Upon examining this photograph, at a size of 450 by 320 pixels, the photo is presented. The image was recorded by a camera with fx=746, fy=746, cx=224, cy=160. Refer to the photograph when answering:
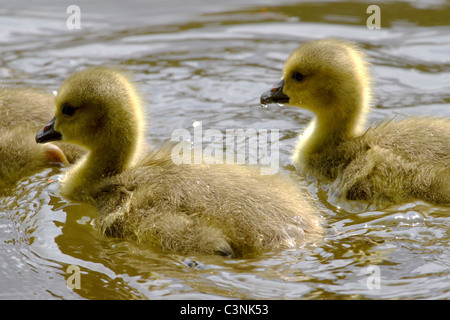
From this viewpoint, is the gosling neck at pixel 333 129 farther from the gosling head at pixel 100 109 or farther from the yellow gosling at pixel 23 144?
the yellow gosling at pixel 23 144

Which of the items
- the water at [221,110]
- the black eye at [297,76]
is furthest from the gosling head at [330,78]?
the water at [221,110]

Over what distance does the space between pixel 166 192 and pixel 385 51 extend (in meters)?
3.99

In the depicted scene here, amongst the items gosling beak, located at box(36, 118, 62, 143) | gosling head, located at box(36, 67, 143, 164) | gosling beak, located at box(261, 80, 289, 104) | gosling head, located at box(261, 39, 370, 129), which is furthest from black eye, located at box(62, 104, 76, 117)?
gosling head, located at box(261, 39, 370, 129)

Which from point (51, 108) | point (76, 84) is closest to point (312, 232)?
point (76, 84)

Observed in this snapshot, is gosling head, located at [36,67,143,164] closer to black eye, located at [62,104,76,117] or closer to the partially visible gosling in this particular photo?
black eye, located at [62,104,76,117]

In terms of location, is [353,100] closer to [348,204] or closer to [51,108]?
[348,204]

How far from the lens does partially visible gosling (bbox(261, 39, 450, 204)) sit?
14.1 ft

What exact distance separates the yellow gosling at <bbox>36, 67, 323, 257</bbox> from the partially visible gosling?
0.47 meters

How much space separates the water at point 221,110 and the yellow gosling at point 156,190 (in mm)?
96

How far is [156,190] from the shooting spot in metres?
3.99

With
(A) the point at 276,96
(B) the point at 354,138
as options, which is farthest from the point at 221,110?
(B) the point at 354,138

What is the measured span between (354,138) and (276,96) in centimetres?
66
